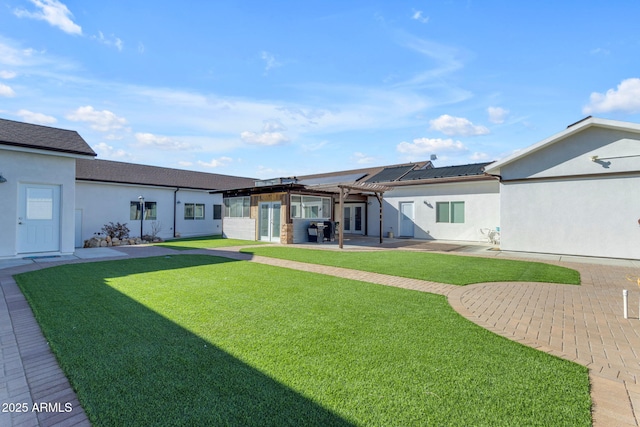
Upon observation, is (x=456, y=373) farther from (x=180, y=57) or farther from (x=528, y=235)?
(x=180, y=57)

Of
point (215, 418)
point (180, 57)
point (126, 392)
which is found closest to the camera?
point (215, 418)

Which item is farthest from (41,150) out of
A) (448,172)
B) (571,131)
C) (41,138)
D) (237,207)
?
(448,172)

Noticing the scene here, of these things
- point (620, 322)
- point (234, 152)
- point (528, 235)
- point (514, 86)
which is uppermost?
point (514, 86)

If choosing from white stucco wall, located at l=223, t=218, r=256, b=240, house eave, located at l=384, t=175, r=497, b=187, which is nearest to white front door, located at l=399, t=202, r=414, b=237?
house eave, located at l=384, t=175, r=497, b=187

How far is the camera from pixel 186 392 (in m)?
2.55

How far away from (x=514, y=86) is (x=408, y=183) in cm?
662

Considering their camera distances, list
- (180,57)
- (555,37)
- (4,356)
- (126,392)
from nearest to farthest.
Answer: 1. (126,392)
2. (4,356)
3. (555,37)
4. (180,57)

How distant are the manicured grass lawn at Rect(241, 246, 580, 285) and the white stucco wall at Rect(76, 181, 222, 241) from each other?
33.7 feet

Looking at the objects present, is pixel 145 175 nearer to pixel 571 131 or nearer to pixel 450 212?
pixel 450 212

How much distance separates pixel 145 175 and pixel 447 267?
1819 cm

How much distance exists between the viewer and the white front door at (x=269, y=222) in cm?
1605

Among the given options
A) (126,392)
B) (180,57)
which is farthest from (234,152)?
(126,392)

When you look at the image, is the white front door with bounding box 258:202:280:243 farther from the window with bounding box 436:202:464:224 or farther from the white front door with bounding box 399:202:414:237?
the window with bounding box 436:202:464:224

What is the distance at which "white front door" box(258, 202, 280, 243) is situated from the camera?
52.6 feet
